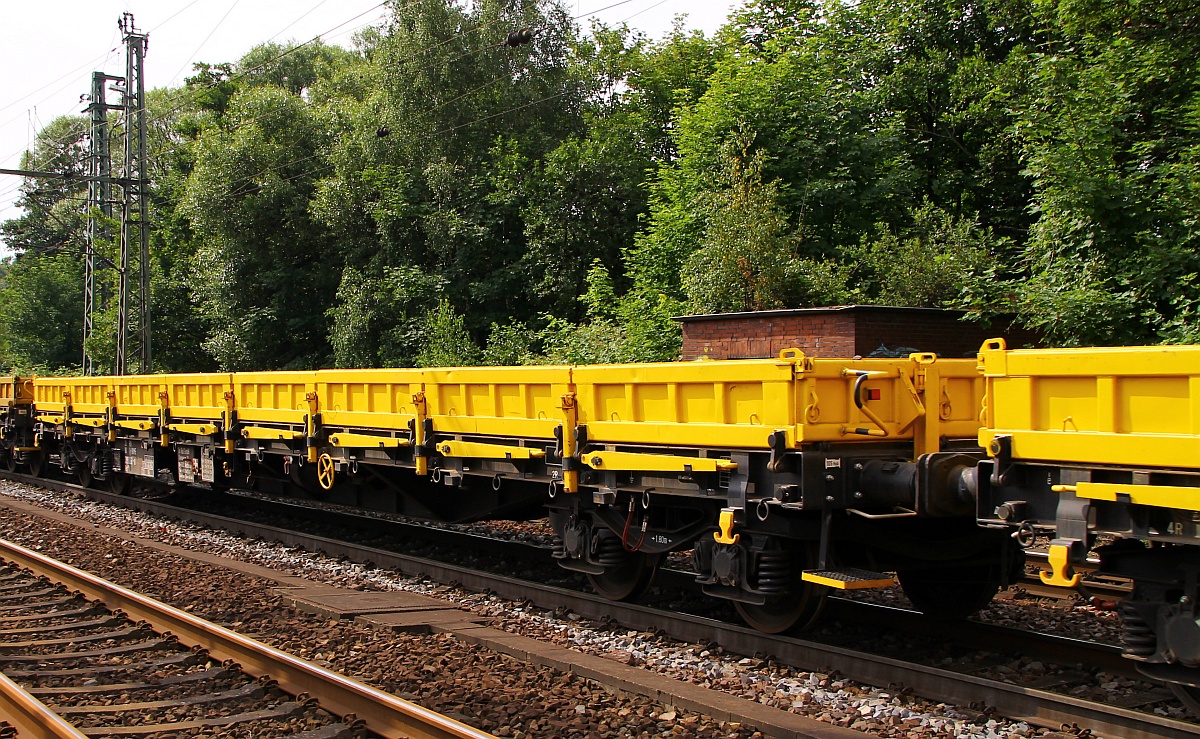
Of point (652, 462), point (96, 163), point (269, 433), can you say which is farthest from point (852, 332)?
point (96, 163)

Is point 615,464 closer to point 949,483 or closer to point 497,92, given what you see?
point 949,483

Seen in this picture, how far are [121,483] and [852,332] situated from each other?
12608 mm

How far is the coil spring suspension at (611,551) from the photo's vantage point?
8.70 meters

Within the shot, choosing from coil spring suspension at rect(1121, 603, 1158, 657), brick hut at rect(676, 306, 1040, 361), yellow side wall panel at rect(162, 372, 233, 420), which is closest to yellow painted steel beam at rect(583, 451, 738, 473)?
coil spring suspension at rect(1121, 603, 1158, 657)

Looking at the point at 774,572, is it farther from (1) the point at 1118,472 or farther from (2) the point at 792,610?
(1) the point at 1118,472

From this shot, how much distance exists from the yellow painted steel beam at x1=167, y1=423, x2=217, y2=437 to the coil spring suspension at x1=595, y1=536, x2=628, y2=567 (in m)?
7.54

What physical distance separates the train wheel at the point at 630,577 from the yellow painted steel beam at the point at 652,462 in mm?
1000

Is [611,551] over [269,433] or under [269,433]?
under

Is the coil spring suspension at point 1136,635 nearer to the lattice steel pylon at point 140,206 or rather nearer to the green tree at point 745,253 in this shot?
the green tree at point 745,253

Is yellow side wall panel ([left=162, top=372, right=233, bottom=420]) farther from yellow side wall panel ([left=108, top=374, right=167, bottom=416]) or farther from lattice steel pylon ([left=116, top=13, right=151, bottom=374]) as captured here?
lattice steel pylon ([left=116, top=13, right=151, bottom=374])

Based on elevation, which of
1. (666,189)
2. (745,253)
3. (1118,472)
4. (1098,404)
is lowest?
(1118,472)

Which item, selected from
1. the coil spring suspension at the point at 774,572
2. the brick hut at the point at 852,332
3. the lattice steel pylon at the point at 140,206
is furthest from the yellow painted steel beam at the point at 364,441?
the lattice steel pylon at the point at 140,206

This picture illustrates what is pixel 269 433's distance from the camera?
12938mm

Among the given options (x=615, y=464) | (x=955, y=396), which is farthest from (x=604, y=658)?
(x=955, y=396)
